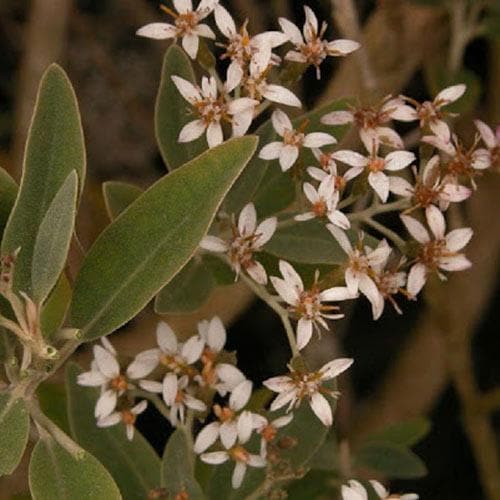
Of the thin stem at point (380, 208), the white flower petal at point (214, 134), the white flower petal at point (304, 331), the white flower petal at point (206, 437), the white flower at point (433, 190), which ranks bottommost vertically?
the white flower petal at point (206, 437)

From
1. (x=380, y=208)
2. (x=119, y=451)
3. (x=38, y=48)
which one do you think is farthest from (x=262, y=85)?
(x=38, y=48)

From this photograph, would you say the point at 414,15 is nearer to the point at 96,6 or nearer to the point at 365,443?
the point at 365,443

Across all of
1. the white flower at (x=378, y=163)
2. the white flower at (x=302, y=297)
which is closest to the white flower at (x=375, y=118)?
the white flower at (x=378, y=163)

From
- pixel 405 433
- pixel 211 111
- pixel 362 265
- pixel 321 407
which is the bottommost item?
pixel 405 433

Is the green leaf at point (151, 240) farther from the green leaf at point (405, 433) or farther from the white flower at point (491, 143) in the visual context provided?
the green leaf at point (405, 433)

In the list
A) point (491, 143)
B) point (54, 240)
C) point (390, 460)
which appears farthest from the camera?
point (390, 460)

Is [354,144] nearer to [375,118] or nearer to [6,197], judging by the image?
[375,118]
